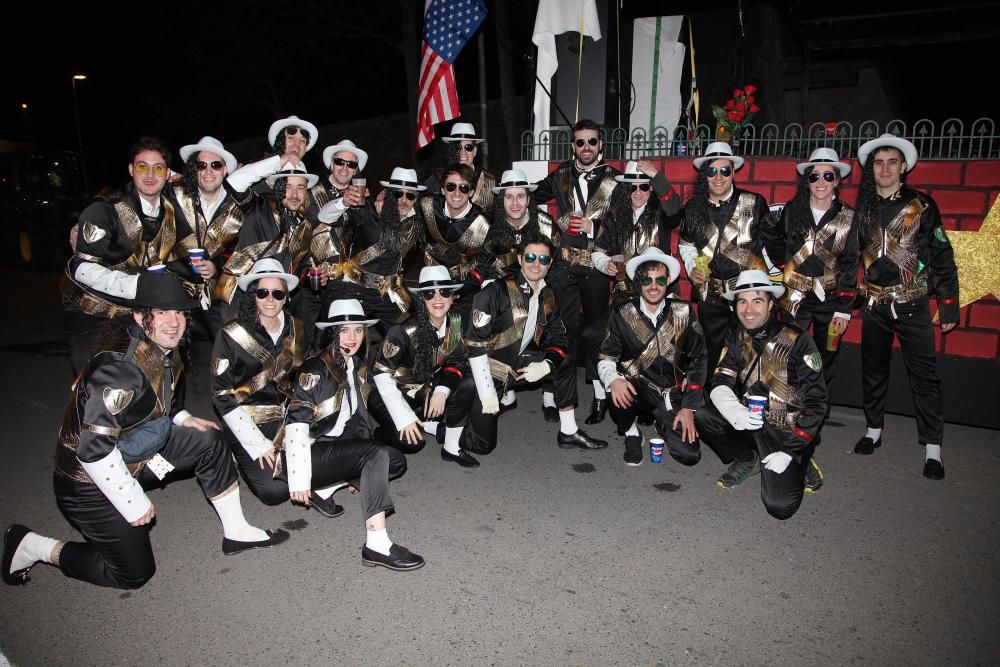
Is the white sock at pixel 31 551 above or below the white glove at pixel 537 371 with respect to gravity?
below

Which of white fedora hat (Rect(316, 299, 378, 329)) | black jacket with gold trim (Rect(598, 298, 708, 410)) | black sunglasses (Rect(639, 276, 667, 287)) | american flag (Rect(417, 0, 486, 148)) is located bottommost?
black jacket with gold trim (Rect(598, 298, 708, 410))

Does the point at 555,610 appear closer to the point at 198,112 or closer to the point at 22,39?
the point at 198,112

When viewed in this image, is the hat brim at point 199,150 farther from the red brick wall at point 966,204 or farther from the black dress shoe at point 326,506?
the red brick wall at point 966,204

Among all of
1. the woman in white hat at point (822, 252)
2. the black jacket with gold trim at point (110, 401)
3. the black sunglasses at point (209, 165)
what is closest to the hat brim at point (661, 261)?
the woman in white hat at point (822, 252)

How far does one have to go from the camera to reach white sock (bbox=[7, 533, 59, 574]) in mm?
3471

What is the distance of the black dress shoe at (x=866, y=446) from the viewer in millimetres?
A: 5098

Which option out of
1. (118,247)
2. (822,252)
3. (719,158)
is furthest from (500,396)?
(118,247)

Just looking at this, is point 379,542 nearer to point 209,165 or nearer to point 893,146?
point 209,165

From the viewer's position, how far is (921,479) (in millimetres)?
4676

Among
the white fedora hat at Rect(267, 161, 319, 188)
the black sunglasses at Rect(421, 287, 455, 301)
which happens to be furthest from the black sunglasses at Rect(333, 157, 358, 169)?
the black sunglasses at Rect(421, 287, 455, 301)

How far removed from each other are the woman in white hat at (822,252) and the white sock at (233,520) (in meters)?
3.75

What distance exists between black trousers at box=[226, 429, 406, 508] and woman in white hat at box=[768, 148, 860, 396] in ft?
10.1

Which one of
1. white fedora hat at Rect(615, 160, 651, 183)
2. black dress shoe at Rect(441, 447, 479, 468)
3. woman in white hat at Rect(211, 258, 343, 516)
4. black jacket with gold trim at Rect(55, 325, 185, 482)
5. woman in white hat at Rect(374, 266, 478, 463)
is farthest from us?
white fedora hat at Rect(615, 160, 651, 183)

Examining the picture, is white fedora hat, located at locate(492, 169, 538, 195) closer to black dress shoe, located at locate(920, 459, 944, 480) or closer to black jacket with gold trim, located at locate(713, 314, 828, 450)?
black jacket with gold trim, located at locate(713, 314, 828, 450)
